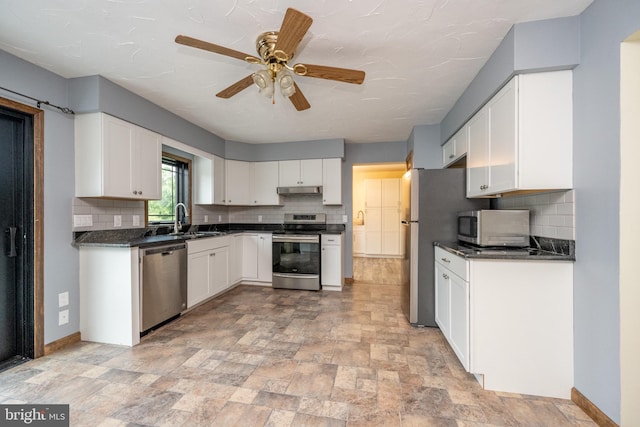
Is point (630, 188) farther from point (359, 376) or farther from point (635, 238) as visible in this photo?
point (359, 376)

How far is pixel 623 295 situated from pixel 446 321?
121cm

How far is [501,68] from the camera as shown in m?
1.87

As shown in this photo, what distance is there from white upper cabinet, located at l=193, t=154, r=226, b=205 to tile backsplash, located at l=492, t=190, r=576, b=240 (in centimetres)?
385

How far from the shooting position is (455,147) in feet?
9.75

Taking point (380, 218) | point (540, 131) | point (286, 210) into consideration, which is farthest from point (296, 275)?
point (380, 218)

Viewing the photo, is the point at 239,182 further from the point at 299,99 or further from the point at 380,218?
the point at 380,218

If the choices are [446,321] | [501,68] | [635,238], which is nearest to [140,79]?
[501,68]

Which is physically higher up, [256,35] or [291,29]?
[256,35]

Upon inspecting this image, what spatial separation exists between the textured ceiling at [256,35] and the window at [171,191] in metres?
1.22

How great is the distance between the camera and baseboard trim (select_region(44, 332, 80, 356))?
7.33 ft

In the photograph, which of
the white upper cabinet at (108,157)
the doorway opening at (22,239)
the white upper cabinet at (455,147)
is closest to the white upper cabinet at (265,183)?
the white upper cabinet at (108,157)

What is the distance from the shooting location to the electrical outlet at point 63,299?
233cm

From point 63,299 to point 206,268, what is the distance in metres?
1.37

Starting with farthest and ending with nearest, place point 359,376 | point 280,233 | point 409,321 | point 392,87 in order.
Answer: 1. point 280,233
2. point 409,321
3. point 392,87
4. point 359,376
